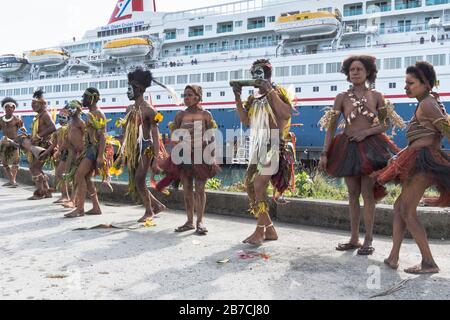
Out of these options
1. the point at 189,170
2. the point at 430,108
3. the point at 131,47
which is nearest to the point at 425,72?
the point at 430,108

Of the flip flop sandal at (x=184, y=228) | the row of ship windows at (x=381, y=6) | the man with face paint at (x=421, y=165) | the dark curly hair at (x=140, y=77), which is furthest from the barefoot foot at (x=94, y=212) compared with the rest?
the row of ship windows at (x=381, y=6)

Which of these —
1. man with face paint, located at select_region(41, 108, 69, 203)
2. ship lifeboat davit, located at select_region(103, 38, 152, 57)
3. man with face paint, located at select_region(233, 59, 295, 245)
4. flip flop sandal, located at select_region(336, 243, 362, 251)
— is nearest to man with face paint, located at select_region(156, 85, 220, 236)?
man with face paint, located at select_region(233, 59, 295, 245)

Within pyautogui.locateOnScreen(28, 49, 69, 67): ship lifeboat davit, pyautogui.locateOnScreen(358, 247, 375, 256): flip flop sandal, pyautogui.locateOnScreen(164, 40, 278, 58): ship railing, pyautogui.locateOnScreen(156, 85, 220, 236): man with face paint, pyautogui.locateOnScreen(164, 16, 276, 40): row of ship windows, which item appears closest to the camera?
pyautogui.locateOnScreen(358, 247, 375, 256): flip flop sandal

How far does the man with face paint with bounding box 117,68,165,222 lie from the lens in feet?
18.6

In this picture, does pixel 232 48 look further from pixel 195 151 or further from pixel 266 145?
pixel 266 145

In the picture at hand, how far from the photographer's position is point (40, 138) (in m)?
7.94

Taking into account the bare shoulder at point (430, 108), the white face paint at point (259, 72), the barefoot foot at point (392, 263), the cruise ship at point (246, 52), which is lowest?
the barefoot foot at point (392, 263)

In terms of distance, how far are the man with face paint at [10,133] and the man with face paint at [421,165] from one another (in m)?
7.65

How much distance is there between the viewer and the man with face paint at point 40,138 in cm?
779

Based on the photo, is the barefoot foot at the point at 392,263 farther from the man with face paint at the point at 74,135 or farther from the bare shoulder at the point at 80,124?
the bare shoulder at the point at 80,124

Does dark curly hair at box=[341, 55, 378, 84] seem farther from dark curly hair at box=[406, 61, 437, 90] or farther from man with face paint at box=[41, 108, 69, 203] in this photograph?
man with face paint at box=[41, 108, 69, 203]

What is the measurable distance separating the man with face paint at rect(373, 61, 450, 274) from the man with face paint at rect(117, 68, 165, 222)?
3.06 meters

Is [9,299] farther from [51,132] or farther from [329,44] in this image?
[329,44]
